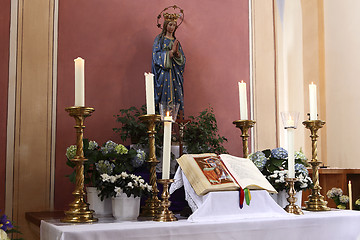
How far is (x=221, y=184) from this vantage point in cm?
258

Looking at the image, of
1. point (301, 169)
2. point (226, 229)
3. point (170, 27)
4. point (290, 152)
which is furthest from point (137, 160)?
point (170, 27)

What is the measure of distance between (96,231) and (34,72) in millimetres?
1984

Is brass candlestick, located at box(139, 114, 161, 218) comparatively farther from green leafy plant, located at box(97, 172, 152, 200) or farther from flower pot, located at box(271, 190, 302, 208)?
flower pot, located at box(271, 190, 302, 208)

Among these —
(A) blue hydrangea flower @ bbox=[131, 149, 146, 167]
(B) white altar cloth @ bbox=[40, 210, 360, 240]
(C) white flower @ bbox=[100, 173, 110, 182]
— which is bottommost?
(B) white altar cloth @ bbox=[40, 210, 360, 240]

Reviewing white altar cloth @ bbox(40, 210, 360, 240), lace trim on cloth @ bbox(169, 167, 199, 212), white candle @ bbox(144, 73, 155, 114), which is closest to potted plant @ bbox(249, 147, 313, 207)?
white altar cloth @ bbox(40, 210, 360, 240)

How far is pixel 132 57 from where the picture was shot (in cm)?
414

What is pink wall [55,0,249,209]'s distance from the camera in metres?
3.87

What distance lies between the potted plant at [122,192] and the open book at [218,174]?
0.30 metres

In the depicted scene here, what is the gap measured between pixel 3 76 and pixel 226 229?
2241 millimetres

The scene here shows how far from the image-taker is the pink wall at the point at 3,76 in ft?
11.6

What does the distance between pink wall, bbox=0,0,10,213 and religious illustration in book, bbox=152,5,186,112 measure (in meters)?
1.18

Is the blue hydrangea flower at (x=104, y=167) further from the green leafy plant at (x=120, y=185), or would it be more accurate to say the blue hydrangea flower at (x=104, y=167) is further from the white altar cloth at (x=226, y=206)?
the white altar cloth at (x=226, y=206)

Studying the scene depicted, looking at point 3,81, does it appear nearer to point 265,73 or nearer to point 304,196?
point 265,73

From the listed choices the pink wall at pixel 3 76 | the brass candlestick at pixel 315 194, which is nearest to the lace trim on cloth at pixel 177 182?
the brass candlestick at pixel 315 194
